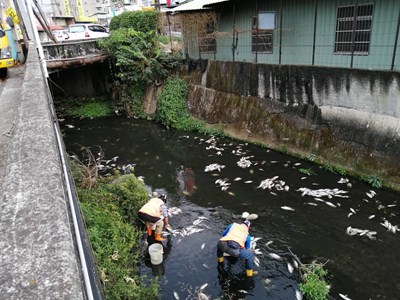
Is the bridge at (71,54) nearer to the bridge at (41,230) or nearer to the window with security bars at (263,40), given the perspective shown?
the window with security bars at (263,40)

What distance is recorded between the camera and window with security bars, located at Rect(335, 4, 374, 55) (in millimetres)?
13930

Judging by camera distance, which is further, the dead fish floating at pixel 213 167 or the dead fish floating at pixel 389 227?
the dead fish floating at pixel 213 167

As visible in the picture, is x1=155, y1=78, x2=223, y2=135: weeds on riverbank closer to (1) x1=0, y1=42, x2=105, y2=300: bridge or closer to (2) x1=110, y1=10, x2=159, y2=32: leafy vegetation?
(2) x1=110, y1=10, x2=159, y2=32: leafy vegetation

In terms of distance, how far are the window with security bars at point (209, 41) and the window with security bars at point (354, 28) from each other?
8.13m

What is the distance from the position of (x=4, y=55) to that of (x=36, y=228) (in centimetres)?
1240

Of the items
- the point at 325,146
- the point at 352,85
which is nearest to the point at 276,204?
the point at 325,146

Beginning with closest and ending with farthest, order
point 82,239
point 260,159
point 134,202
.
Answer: point 82,239, point 134,202, point 260,159

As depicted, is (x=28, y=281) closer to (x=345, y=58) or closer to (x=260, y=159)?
(x=260, y=159)

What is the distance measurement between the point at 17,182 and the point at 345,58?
15498 mm

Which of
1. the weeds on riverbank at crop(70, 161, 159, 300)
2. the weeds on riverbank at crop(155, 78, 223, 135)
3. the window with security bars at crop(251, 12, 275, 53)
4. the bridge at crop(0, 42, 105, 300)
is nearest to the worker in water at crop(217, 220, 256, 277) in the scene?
the weeds on riverbank at crop(70, 161, 159, 300)

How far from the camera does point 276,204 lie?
11.3 meters

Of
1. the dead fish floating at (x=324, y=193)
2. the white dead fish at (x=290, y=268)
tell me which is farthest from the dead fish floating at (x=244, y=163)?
the white dead fish at (x=290, y=268)

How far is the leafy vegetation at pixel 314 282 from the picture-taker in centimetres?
731

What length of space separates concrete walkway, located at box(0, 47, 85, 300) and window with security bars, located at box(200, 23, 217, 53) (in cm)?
1887
